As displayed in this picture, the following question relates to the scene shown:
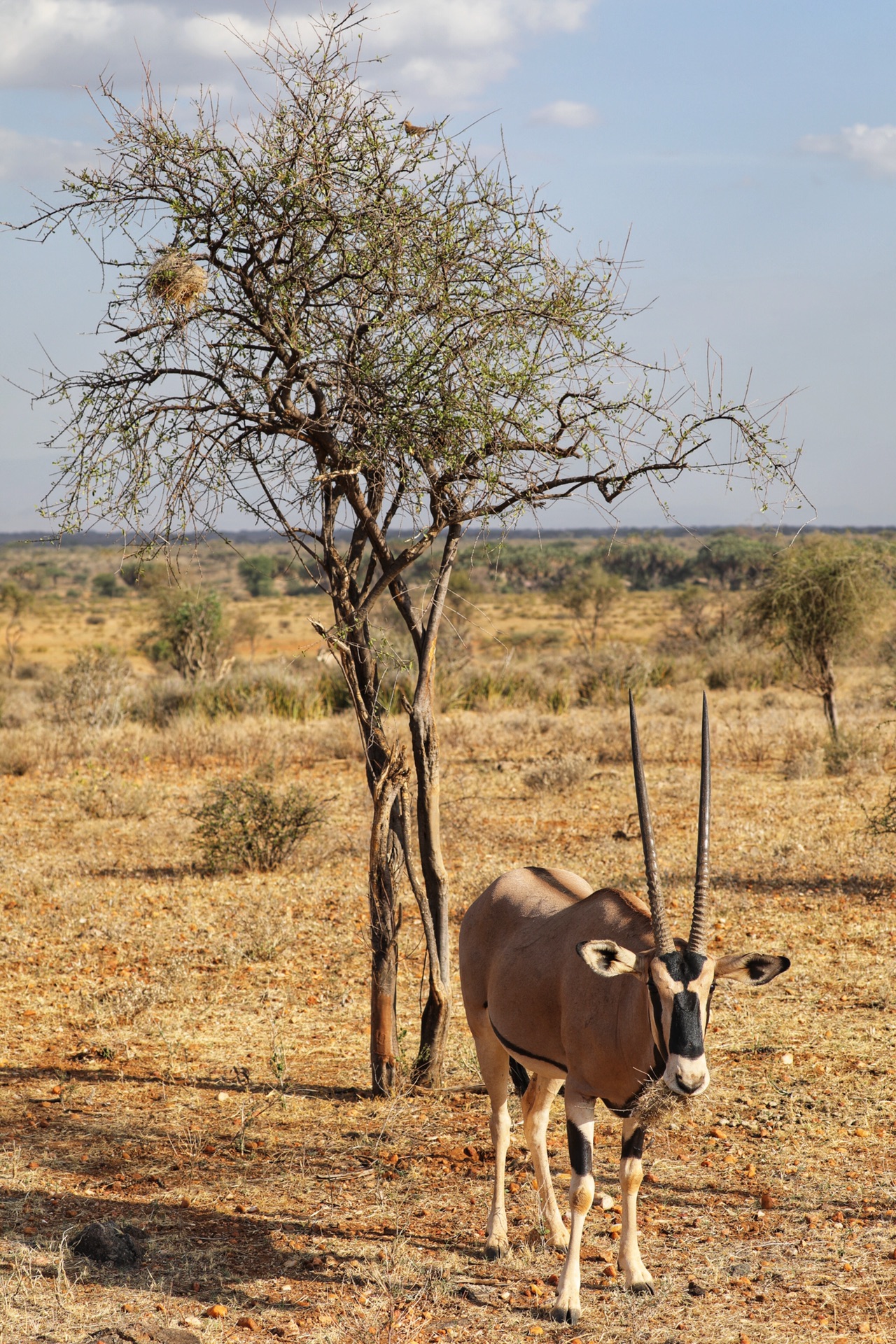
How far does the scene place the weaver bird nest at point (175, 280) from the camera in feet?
19.3

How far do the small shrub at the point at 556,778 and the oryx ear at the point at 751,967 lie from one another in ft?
40.1

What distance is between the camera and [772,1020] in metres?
8.36

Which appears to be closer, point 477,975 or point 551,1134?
point 477,975

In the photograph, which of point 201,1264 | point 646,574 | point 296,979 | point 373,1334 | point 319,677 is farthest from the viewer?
point 646,574

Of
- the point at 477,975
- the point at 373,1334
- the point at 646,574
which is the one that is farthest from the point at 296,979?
the point at 646,574

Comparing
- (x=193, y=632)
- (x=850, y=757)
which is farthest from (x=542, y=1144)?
(x=193, y=632)

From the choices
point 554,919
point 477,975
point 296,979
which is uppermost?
point 554,919

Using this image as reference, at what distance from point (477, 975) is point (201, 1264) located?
1.75 meters

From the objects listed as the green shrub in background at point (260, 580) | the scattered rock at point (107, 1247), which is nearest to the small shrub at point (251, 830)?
the scattered rock at point (107, 1247)

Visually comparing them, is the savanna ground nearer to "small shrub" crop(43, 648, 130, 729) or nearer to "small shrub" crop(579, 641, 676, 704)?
"small shrub" crop(43, 648, 130, 729)

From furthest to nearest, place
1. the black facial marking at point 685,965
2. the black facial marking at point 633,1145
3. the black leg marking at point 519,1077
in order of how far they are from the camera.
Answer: the black leg marking at point 519,1077 < the black facial marking at point 633,1145 < the black facial marking at point 685,965

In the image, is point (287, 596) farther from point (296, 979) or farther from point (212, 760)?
point (296, 979)

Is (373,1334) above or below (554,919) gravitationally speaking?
below

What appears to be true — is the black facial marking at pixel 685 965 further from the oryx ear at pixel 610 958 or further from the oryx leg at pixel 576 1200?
the oryx leg at pixel 576 1200
